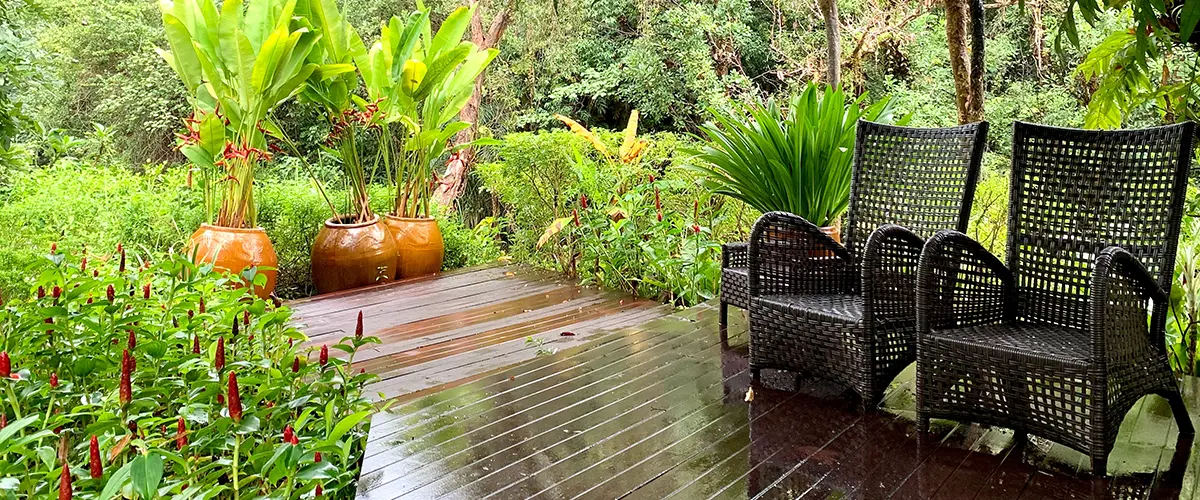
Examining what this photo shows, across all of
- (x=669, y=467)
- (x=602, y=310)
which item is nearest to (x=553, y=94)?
(x=602, y=310)

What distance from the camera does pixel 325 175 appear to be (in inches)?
448

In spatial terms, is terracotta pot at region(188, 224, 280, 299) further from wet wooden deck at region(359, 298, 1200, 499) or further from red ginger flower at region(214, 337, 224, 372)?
red ginger flower at region(214, 337, 224, 372)

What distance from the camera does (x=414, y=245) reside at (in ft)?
17.5

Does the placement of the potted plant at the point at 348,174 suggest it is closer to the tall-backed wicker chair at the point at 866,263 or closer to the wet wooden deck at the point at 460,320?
the wet wooden deck at the point at 460,320

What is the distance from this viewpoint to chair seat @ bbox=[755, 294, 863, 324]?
2.66m

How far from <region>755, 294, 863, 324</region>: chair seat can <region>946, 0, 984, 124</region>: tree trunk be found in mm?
2129

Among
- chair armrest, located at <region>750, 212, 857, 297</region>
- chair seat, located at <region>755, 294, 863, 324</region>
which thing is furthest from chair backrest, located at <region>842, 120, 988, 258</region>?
chair seat, located at <region>755, 294, 863, 324</region>

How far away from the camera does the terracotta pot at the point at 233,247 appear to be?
4.24 m

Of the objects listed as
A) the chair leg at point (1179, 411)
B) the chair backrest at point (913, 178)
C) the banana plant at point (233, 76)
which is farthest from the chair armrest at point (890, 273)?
the banana plant at point (233, 76)

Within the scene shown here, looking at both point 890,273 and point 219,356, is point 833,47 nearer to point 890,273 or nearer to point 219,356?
point 890,273

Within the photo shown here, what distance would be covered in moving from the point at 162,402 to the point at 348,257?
2.87 metres

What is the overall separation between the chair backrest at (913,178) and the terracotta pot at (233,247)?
2.89m

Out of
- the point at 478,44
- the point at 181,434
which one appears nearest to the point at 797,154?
the point at 181,434

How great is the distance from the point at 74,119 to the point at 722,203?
9.87 meters
